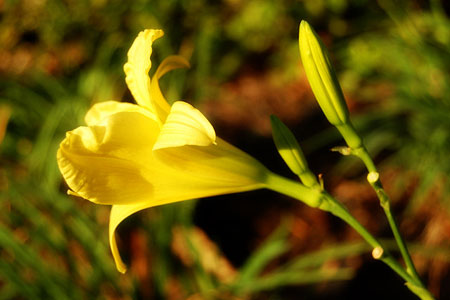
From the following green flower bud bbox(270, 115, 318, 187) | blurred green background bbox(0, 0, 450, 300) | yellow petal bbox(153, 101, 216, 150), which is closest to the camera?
yellow petal bbox(153, 101, 216, 150)

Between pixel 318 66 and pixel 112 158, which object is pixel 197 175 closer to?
pixel 112 158

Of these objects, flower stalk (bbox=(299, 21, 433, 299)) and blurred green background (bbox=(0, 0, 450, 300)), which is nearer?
flower stalk (bbox=(299, 21, 433, 299))

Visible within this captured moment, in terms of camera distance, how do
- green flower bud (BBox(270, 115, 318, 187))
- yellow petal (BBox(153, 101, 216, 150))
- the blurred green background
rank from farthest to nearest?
the blurred green background
green flower bud (BBox(270, 115, 318, 187))
yellow petal (BBox(153, 101, 216, 150))

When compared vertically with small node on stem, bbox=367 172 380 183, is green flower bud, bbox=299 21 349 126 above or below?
above

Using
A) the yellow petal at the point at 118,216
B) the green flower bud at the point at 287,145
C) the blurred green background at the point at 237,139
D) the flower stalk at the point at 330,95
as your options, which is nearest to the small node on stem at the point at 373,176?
the flower stalk at the point at 330,95

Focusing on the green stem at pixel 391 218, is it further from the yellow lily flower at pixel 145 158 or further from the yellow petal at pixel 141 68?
the yellow petal at pixel 141 68

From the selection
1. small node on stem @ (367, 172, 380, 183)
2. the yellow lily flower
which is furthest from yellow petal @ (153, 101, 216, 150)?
small node on stem @ (367, 172, 380, 183)

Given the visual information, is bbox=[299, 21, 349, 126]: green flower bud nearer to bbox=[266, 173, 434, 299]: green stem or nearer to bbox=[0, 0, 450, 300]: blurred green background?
bbox=[266, 173, 434, 299]: green stem
